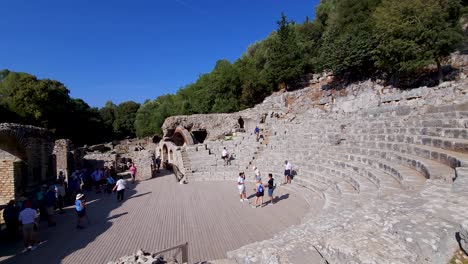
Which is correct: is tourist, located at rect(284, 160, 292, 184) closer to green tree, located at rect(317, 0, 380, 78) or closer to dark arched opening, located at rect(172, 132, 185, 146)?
dark arched opening, located at rect(172, 132, 185, 146)

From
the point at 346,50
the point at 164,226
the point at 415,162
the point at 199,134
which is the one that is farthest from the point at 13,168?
the point at 346,50

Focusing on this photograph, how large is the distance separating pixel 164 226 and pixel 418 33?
68.1 feet

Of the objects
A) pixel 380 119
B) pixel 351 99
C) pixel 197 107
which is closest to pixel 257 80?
pixel 197 107

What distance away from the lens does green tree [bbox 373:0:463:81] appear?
1748 centimetres

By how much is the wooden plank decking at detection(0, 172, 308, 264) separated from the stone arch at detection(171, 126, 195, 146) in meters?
11.3

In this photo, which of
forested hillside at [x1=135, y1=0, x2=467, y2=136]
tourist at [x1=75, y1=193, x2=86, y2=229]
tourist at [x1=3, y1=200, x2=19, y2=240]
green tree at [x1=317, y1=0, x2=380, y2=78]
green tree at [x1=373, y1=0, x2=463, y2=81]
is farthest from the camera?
green tree at [x1=317, y1=0, x2=380, y2=78]

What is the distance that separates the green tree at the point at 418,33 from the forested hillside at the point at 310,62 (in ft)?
0.19

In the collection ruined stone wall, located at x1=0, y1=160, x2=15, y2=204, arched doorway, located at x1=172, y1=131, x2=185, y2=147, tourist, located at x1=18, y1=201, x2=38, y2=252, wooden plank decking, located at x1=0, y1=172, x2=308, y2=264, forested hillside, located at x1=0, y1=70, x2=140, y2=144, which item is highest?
forested hillside, located at x1=0, y1=70, x2=140, y2=144

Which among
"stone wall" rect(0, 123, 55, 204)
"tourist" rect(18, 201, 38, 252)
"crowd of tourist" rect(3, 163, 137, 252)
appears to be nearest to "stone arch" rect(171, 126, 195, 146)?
"crowd of tourist" rect(3, 163, 137, 252)

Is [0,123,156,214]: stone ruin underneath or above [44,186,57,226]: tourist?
above

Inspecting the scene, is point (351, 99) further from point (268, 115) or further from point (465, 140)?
point (465, 140)

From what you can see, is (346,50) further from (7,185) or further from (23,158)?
(7,185)

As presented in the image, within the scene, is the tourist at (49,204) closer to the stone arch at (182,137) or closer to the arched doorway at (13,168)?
the arched doorway at (13,168)

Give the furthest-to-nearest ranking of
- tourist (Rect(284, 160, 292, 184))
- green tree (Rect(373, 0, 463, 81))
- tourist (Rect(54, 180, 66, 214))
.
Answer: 1. green tree (Rect(373, 0, 463, 81))
2. tourist (Rect(284, 160, 292, 184))
3. tourist (Rect(54, 180, 66, 214))
